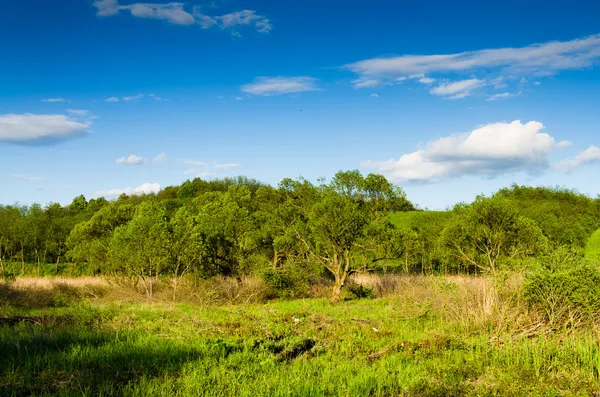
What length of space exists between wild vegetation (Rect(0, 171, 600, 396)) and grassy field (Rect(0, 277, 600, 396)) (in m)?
0.05

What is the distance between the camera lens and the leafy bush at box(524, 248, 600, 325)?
12648 mm

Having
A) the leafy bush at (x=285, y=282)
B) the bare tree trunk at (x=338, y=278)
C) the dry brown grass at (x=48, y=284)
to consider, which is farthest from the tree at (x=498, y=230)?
the dry brown grass at (x=48, y=284)

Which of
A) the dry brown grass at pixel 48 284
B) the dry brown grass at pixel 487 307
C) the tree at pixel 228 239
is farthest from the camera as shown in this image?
the tree at pixel 228 239

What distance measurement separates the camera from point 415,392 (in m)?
8.12

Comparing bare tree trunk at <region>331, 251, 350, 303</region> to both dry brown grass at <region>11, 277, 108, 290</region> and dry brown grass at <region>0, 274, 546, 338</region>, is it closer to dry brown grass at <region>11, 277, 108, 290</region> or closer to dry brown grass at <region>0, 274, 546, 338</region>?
dry brown grass at <region>0, 274, 546, 338</region>

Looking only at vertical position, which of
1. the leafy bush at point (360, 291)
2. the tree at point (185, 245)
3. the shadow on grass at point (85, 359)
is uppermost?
the tree at point (185, 245)

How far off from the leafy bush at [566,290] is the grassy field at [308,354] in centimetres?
56

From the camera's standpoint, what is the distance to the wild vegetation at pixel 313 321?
853 cm

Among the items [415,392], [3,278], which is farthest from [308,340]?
[3,278]

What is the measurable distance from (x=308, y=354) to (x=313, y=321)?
4.67m

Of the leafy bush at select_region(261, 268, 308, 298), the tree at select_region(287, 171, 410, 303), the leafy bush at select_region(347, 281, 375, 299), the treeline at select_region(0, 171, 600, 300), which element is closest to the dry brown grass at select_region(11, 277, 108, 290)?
the treeline at select_region(0, 171, 600, 300)

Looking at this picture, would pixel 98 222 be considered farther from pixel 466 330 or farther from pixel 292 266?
pixel 466 330

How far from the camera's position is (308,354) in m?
10.8

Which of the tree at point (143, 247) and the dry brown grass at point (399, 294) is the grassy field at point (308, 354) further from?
the tree at point (143, 247)
